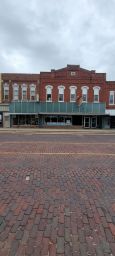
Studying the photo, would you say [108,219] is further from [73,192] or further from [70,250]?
[73,192]

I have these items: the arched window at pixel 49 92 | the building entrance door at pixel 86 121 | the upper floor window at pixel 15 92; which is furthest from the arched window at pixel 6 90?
the building entrance door at pixel 86 121

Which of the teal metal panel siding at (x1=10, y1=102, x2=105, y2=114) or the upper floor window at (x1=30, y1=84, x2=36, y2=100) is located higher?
the upper floor window at (x1=30, y1=84, x2=36, y2=100)

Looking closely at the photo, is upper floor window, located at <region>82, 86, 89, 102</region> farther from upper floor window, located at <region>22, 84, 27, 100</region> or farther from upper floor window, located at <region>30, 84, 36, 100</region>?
upper floor window, located at <region>22, 84, 27, 100</region>

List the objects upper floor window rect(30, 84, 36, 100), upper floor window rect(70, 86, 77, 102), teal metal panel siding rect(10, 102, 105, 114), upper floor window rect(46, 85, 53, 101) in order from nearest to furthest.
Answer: teal metal panel siding rect(10, 102, 105, 114), upper floor window rect(70, 86, 77, 102), upper floor window rect(46, 85, 53, 101), upper floor window rect(30, 84, 36, 100)

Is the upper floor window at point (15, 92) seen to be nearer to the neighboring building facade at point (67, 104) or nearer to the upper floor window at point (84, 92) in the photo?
the neighboring building facade at point (67, 104)

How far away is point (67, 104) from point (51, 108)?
263cm

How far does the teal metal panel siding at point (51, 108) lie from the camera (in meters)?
39.5

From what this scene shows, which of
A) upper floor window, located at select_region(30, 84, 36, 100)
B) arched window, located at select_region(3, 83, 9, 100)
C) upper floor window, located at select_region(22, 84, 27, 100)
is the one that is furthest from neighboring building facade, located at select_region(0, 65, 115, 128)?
arched window, located at select_region(3, 83, 9, 100)

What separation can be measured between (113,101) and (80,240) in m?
39.0

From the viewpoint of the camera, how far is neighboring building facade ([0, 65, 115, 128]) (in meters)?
39.6

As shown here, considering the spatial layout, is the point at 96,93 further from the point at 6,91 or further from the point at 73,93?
the point at 6,91

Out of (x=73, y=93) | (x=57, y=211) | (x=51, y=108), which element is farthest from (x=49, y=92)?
(x=57, y=211)

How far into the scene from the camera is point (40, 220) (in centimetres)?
430

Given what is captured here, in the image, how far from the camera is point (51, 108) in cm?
→ 3959
